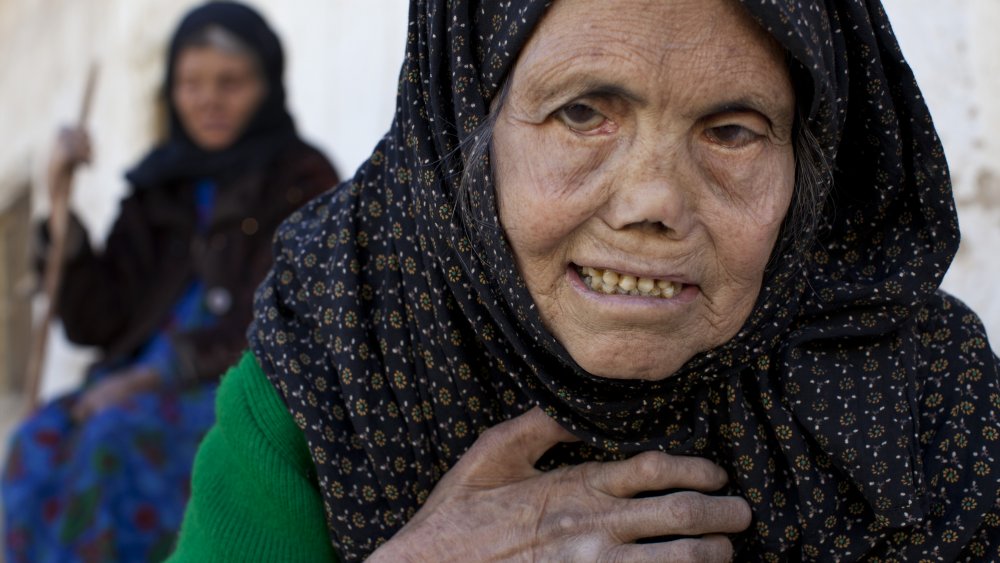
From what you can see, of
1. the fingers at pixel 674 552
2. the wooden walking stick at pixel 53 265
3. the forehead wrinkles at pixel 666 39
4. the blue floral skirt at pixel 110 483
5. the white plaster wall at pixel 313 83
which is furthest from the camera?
the wooden walking stick at pixel 53 265

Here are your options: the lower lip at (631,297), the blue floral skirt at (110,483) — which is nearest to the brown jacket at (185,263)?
the blue floral skirt at (110,483)

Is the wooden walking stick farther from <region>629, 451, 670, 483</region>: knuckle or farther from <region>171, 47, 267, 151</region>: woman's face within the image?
<region>629, 451, 670, 483</region>: knuckle

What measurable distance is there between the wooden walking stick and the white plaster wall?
116cm

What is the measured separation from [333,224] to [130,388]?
2.56 metres

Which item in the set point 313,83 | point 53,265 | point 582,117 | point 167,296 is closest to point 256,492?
point 582,117

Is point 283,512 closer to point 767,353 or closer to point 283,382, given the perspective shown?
point 283,382

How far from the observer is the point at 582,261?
1.73 m

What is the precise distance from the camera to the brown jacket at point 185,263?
4.36 m

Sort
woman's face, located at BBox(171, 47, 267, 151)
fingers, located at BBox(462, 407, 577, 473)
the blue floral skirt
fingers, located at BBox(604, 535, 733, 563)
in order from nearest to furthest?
fingers, located at BBox(604, 535, 733, 563) → fingers, located at BBox(462, 407, 577, 473) → the blue floral skirt → woman's face, located at BBox(171, 47, 267, 151)

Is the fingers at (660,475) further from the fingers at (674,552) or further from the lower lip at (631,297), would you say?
the lower lip at (631,297)

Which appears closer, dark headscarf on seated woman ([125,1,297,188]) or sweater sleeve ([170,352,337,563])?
sweater sleeve ([170,352,337,563])

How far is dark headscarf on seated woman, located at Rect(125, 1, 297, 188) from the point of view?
492 cm

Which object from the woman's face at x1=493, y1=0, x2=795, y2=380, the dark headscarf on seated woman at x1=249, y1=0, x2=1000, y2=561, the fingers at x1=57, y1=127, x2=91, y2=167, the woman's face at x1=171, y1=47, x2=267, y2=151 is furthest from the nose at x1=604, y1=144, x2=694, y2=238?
the fingers at x1=57, y1=127, x2=91, y2=167

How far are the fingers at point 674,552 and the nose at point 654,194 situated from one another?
0.51m
